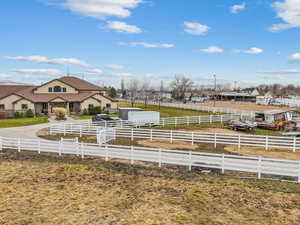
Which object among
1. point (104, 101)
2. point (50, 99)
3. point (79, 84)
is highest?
point (79, 84)

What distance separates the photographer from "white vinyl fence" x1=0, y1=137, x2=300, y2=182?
12398 millimetres

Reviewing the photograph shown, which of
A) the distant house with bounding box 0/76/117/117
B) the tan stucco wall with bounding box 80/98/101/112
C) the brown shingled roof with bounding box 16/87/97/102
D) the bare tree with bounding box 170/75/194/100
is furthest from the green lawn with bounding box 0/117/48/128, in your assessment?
the bare tree with bounding box 170/75/194/100

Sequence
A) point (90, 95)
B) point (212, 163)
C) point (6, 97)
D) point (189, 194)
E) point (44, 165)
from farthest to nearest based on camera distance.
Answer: point (90, 95) < point (6, 97) < point (44, 165) < point (212, 163) < point (189, 194)

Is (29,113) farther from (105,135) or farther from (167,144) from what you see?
(167,144)

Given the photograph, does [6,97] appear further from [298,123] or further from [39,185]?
[298,123]

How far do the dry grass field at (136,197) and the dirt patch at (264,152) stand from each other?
5.79m

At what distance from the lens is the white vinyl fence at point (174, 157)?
40.7ft

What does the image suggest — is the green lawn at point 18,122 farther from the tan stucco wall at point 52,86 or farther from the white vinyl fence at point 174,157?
the white vinyl fence at point 174,157

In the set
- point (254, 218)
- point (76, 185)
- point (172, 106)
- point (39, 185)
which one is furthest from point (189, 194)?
point (172, 106)

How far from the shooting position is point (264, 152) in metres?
18.7

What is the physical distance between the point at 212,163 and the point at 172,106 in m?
53.7

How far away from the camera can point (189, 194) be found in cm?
1071

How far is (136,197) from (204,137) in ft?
46.6

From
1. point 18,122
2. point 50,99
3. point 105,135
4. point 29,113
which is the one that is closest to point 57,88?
point 50,99
